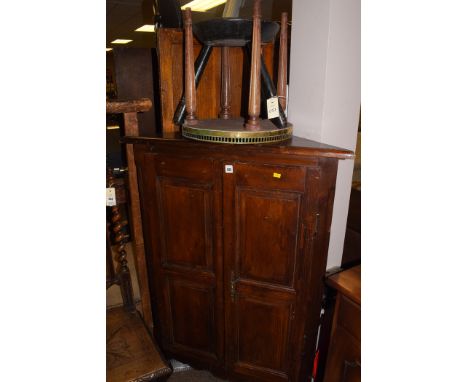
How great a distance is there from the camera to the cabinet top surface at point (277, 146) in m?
1.10

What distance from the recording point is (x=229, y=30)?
1.17 m

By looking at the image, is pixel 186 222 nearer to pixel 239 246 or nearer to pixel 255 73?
pixel 239 246

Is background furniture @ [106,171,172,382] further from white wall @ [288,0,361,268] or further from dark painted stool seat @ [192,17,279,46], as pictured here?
white wall @ [288,0,361,268]

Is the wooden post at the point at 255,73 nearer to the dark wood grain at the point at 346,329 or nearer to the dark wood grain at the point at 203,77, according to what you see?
the dark wood grain at the point at 203,77

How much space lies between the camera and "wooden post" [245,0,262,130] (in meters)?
1.11

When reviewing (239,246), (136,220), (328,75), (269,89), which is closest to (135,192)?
(136,220)

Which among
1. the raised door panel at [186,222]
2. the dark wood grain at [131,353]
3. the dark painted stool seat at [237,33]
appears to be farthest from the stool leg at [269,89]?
the dark wood grain at [131,353]

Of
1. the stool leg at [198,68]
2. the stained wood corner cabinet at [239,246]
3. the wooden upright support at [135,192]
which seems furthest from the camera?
the wooden upright support at [135,192]

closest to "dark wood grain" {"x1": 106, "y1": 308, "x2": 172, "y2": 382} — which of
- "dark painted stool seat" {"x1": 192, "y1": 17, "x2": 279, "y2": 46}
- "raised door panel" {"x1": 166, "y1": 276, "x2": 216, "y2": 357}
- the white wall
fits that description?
"raised door panel" {"x1": 166, "y1": 276, "x2": 216, "y2": 357}

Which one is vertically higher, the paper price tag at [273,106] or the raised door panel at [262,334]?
the paper price tag at [273,106]

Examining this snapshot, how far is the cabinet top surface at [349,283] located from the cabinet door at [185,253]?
50cm

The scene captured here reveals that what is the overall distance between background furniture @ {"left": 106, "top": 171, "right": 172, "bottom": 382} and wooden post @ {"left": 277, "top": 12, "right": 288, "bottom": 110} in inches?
33.2

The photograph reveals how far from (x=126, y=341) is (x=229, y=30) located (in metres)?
1.31
